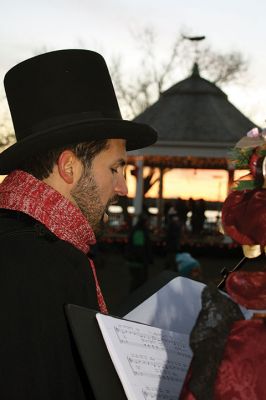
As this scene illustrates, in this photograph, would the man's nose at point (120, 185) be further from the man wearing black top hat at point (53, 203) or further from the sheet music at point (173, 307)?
the sheet music at point (173, 307)

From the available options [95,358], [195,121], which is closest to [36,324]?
[95,358]

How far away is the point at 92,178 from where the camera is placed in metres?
2.20

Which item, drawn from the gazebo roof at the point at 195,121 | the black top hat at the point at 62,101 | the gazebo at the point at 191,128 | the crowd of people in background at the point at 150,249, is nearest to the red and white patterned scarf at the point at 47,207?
the black top hat at the point at 62,101

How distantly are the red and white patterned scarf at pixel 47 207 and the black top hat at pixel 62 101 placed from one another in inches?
4.3

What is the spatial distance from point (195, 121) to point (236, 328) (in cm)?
2465

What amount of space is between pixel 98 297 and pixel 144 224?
1061 centimetres

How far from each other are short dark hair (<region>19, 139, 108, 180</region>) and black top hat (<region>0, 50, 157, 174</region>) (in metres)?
0.03

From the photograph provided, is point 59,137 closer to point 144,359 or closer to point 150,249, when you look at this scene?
point 144,359

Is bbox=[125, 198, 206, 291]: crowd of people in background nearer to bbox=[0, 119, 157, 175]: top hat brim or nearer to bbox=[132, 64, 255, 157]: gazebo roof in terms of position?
bbox=[0, 119, 157, 175]: top hat brim

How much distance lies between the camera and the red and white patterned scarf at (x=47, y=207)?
202 cm

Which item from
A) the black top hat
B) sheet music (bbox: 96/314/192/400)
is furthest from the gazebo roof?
sheet music (bbox: 96/314/192/400)

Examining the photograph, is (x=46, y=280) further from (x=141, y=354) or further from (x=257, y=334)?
(x=257, y=334)

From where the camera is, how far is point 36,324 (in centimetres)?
179

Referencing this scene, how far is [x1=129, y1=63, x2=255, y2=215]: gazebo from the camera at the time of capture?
2375 cm
